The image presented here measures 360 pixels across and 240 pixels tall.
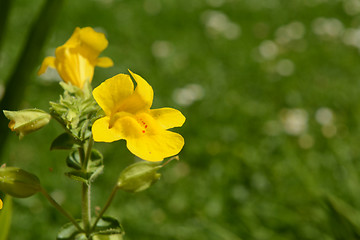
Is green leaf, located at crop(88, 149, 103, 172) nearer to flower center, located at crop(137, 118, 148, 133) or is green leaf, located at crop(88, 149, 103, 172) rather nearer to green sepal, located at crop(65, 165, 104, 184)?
green sepal, located at crop(65, 165, 104, 184)

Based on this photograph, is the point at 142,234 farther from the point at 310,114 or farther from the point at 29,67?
the point at 310,114

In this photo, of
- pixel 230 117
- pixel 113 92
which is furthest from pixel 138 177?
pixel 230 117

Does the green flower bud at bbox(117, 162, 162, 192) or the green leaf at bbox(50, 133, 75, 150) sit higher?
the green leaf at bbox(50, 133, 75, 150)

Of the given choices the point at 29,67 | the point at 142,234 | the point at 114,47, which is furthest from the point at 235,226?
the point at 114,47

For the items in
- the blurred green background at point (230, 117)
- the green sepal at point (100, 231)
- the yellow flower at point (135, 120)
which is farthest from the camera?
the blurred green background at point (230, 117)

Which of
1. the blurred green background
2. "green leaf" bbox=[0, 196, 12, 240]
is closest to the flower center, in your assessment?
"green leaf" bbox=[0, 196, 12, 240]

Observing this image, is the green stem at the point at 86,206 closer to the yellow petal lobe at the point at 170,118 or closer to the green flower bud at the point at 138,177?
the green flower bud at the point at 138,177

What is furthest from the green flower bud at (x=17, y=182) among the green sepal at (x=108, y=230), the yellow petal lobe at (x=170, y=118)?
the yellow petal lobe at (x=170, y=118)
